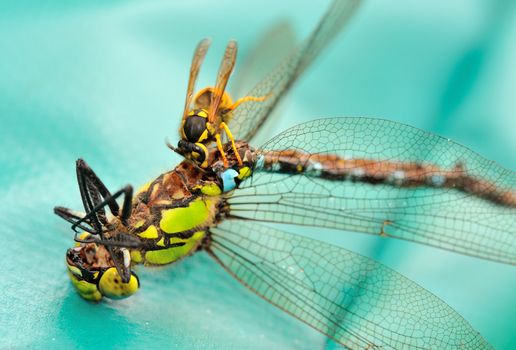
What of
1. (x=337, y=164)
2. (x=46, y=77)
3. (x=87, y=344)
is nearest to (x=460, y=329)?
(x=337, y=164)

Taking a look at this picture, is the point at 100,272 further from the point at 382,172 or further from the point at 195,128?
the point at 382,172

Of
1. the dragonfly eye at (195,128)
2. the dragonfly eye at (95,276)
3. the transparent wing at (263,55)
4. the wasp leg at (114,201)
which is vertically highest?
the transparent wing at (263,55)

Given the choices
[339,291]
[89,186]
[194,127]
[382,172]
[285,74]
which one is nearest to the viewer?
[89,186]

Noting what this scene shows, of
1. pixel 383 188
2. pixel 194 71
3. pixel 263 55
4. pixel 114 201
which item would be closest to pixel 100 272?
pixel 114 201

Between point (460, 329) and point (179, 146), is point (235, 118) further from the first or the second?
point (460, 329)

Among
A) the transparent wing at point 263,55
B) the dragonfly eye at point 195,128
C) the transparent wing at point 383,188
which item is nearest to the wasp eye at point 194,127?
the dragonfly eye at point 195,128

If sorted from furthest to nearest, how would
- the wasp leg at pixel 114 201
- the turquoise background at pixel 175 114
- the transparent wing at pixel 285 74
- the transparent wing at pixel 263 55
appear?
the transparent wing at pixel 263 55 → the transparent wing at pixel 285 74 → the turquoise background at pixel 175 114 → the wasp leg at pixel 114 201

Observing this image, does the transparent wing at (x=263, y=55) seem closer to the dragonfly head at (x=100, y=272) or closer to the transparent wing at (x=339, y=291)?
the transparent wing at (x=339, y=291)
